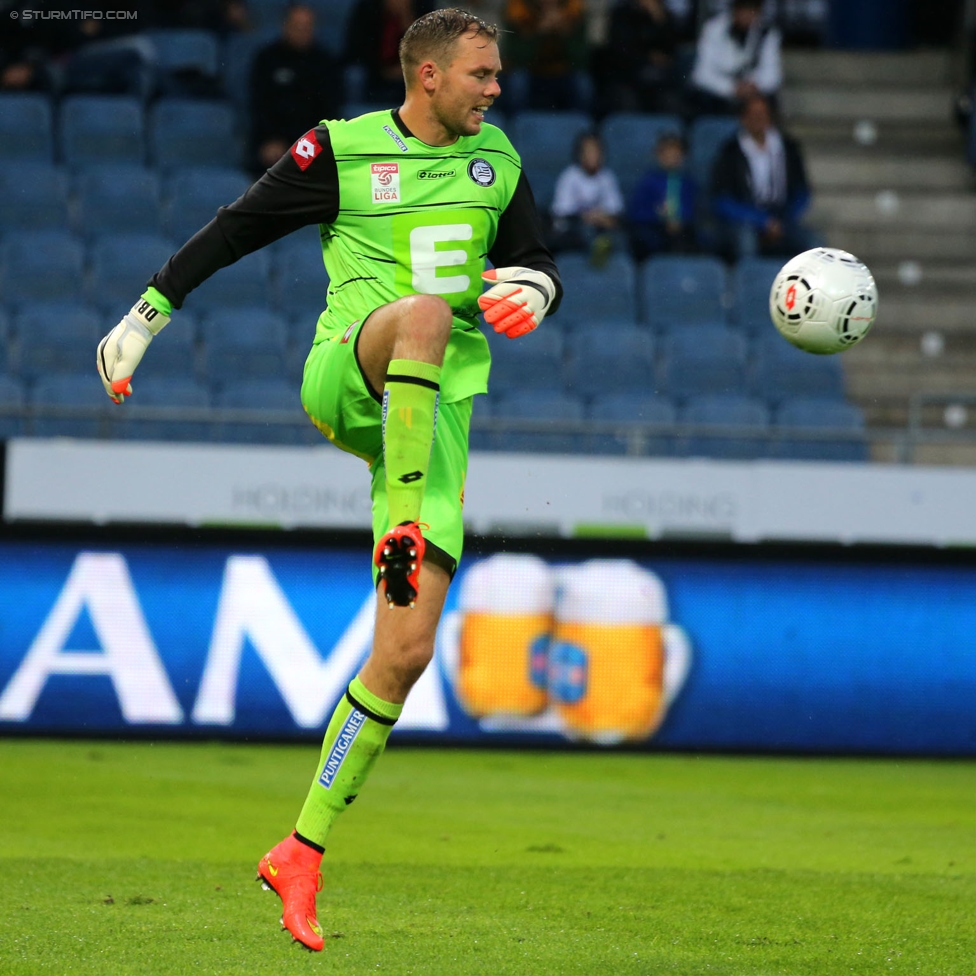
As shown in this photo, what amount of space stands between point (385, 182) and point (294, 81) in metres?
8.61

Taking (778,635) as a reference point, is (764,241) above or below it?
above

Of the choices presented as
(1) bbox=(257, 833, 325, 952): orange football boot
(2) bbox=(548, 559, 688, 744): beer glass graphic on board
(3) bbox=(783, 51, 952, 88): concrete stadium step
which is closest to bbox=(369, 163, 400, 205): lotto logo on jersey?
(1) bbox=(257, 833, 325, 952): orange football boot

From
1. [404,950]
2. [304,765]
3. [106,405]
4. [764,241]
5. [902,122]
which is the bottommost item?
[304,765]

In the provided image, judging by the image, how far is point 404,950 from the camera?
16.0 feet

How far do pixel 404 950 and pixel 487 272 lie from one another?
204 cm

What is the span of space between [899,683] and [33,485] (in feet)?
18.0

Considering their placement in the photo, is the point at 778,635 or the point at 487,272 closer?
the point at 487,272

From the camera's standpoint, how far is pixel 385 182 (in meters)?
4.89

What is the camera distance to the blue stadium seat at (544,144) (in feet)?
46.3

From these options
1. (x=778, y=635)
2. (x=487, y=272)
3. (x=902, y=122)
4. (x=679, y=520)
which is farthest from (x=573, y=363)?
(x=487, y=272)

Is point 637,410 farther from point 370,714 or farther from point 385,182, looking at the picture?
point 370,714

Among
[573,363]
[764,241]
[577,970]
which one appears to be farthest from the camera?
[764,241]

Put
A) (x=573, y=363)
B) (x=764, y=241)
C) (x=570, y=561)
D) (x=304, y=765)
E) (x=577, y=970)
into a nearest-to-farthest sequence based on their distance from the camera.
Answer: (x=577, y=970) → (x=304, y=765) → (x=570, y=561) → (x=573, y=363) → (x=764, y=241)

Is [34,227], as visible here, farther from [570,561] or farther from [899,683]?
[899,683]
